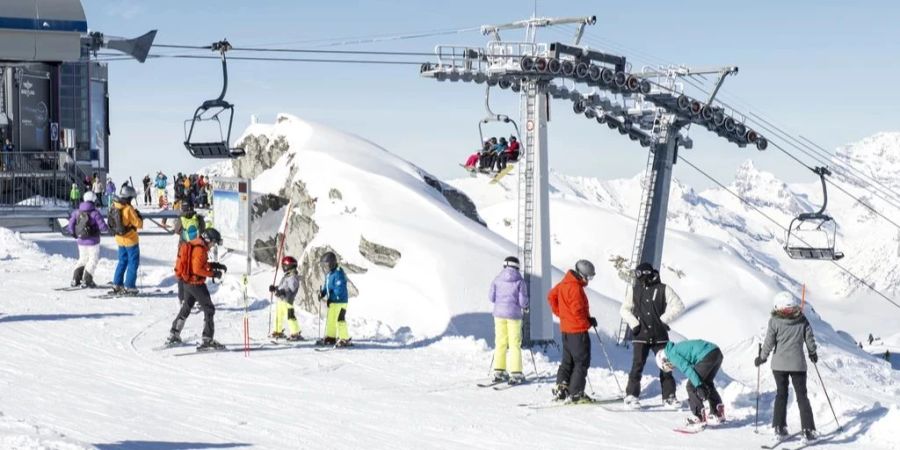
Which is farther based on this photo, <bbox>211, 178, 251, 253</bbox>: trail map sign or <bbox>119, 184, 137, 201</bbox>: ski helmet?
<bbox>211, 178, 251, 253</bbox>: trail map sign

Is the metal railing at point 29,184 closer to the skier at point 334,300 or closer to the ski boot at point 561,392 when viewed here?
the skier at point 334,300

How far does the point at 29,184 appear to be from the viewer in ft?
103

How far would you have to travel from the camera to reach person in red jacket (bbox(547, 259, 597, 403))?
12242mm

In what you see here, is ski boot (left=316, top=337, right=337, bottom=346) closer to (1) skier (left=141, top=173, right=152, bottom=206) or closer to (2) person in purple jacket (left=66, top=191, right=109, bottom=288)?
(2) person in purple jacket (left=66, top=191, right=109, bottom=288)

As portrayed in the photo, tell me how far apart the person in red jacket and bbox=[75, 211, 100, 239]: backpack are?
33.5 ft

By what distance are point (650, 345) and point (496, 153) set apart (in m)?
14.7

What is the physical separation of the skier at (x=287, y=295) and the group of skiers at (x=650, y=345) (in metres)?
3.54

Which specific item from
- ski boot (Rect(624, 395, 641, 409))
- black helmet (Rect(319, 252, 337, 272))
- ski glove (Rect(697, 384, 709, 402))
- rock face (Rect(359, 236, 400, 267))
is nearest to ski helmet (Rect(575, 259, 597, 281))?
ski boot (Rect(624, 395, 641, 409))

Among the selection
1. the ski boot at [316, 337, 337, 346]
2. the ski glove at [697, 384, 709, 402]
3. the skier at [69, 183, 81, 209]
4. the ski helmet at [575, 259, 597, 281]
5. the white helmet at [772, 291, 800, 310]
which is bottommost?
the ski boot at [316, 337, 337, 346]

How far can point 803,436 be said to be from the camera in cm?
1100

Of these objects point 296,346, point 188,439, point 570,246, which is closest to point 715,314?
point 570,246

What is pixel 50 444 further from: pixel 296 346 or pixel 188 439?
pixel 296 346

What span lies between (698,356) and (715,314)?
44.1 meters

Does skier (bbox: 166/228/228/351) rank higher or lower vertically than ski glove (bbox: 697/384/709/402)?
higher
